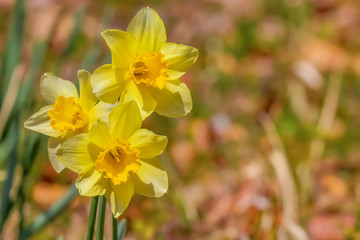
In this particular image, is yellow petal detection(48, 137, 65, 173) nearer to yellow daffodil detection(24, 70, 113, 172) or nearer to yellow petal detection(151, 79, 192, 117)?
yellow daffodil detection(24, 70, 113, 172)

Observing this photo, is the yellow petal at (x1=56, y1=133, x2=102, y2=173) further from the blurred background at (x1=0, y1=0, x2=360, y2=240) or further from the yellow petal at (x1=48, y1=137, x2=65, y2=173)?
the blurred background at (x1=0, y1=0, x2=360, y2=240)

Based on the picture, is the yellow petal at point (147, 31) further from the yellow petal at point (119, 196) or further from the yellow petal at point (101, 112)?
the yellow petal at point (119, 196)

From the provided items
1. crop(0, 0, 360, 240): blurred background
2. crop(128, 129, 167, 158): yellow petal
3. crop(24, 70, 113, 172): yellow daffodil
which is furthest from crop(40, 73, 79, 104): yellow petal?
crop(0, 0, 360, 240): blurred background

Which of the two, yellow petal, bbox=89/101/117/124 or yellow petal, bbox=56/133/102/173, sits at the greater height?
yellow petal, bbox=89/101/117/124

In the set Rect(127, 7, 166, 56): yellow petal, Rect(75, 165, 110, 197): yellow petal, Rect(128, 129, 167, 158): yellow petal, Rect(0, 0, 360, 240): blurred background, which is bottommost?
Rect(0, 0, 360, 240): blurred background

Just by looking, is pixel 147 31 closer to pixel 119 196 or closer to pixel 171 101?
pixel 171 101

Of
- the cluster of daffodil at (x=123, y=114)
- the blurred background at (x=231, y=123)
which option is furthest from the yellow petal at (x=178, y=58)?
the blurred background at (x=231, y=123)

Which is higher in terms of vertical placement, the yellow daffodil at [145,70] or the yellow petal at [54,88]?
the yellow daffodil at [145,70]

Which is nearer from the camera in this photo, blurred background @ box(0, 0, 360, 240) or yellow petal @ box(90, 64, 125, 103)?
yellow petal @ box(90, 64, 125, 103)
